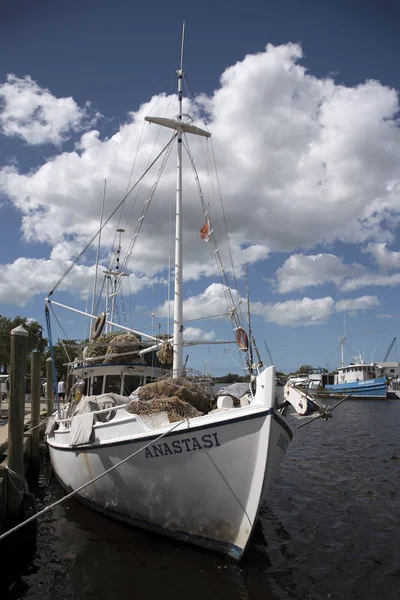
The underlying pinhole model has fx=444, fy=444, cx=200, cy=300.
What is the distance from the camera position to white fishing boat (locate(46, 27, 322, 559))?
25.7ft

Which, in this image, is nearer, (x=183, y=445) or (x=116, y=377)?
(x=183, y=445)

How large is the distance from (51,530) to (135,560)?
3122mm

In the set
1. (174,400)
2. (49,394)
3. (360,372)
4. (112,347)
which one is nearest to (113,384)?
(112,347)

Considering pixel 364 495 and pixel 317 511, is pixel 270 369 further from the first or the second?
pixel 364 495

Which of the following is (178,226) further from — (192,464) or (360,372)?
(360,372)

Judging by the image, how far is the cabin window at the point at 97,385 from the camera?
13.8 metres

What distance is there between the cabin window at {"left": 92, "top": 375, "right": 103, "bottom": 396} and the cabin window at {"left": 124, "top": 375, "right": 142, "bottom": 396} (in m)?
0.78

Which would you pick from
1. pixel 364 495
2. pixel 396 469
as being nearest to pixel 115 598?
pixel 364 495

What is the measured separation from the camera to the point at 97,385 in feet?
45.3

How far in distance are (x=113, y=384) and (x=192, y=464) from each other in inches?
240

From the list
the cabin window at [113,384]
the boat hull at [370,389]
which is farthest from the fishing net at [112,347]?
the boat hull at [370,389]

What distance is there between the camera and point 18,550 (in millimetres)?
9180

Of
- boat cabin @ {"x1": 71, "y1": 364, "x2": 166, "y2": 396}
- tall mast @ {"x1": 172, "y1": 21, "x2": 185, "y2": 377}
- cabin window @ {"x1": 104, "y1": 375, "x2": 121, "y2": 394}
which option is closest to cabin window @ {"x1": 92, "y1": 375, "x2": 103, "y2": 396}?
boat cabin @ {"x1": 71, "y1": 364, "x2": 166, "y2": 396}

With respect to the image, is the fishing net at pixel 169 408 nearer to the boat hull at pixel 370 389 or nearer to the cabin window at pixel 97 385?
the cabin window at pixel 97 385
